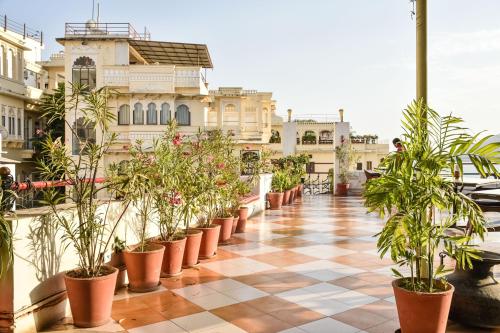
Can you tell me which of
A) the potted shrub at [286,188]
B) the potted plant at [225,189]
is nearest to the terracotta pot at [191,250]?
the potted plant at [225,189]

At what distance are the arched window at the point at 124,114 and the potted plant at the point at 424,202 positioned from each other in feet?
78.3

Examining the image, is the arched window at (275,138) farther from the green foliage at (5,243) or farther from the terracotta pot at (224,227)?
the green foliage at (5,243)

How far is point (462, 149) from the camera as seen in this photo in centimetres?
323

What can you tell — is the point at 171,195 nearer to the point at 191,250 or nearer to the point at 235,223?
the point at 191,250

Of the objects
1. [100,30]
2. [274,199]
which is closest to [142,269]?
[274,199]

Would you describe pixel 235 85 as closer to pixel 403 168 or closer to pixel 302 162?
pixel 302 162

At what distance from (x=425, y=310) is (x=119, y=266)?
313cm

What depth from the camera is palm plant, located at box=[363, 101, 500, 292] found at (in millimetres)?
3170

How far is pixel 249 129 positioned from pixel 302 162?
568 inches

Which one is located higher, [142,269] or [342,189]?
[342,189]

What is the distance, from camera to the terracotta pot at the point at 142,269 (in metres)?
4.48

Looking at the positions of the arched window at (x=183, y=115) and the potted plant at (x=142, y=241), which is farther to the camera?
the arched window at (x=183, y=115)

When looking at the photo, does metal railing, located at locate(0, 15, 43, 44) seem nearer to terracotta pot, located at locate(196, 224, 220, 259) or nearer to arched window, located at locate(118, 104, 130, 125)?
arched window, located at locate(118, 104, 130, 125)

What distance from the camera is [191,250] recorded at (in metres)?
5.48
